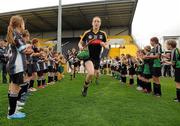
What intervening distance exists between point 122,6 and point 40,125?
29.2 m

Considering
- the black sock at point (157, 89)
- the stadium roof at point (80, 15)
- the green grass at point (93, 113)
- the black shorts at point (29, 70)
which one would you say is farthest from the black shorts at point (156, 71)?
the stadium roof at point (80, 15)

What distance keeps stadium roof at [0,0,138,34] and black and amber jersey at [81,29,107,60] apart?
2316 centimetres

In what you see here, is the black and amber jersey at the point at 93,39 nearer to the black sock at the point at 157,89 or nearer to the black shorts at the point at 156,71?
the black shorts at the point at 156,71

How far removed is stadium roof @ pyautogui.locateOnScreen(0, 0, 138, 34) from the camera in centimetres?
3334

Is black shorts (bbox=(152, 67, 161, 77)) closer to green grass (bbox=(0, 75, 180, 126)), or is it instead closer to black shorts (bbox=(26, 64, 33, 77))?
green grass (bbox=(0, 75, 180, 126))

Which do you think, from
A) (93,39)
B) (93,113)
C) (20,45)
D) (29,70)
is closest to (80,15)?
(93,39)

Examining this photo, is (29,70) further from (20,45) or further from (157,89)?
(157,89)

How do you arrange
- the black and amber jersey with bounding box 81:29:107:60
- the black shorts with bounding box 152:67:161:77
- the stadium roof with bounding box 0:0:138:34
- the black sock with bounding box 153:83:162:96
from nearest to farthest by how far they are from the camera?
1. the black and amber jersey with bounding box 81:29:107:60
2. the black shorts with bounding box 152:67:161:77
3. the black sock with bounding box 153:83:162:96
4. the stadium roof with bounding box 0:0:138:34

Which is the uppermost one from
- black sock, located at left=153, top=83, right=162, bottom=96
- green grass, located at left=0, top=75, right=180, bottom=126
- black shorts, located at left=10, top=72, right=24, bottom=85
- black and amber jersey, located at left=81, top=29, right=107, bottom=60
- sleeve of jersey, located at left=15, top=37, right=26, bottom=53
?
black and amber jersey, located at left=81, top=29, right=107, bottom=60

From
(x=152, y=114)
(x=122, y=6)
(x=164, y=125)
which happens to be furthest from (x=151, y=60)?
(x=122, y=6)

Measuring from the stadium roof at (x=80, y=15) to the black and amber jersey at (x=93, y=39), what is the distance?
2316 cm

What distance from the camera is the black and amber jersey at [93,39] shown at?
30.7 ft

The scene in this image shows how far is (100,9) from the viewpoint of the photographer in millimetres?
34562

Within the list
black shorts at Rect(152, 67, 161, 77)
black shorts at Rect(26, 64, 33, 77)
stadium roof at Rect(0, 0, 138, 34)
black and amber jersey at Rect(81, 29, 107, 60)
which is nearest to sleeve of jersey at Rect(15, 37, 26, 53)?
black shorts at Rect(26, 64, 33, 77)
